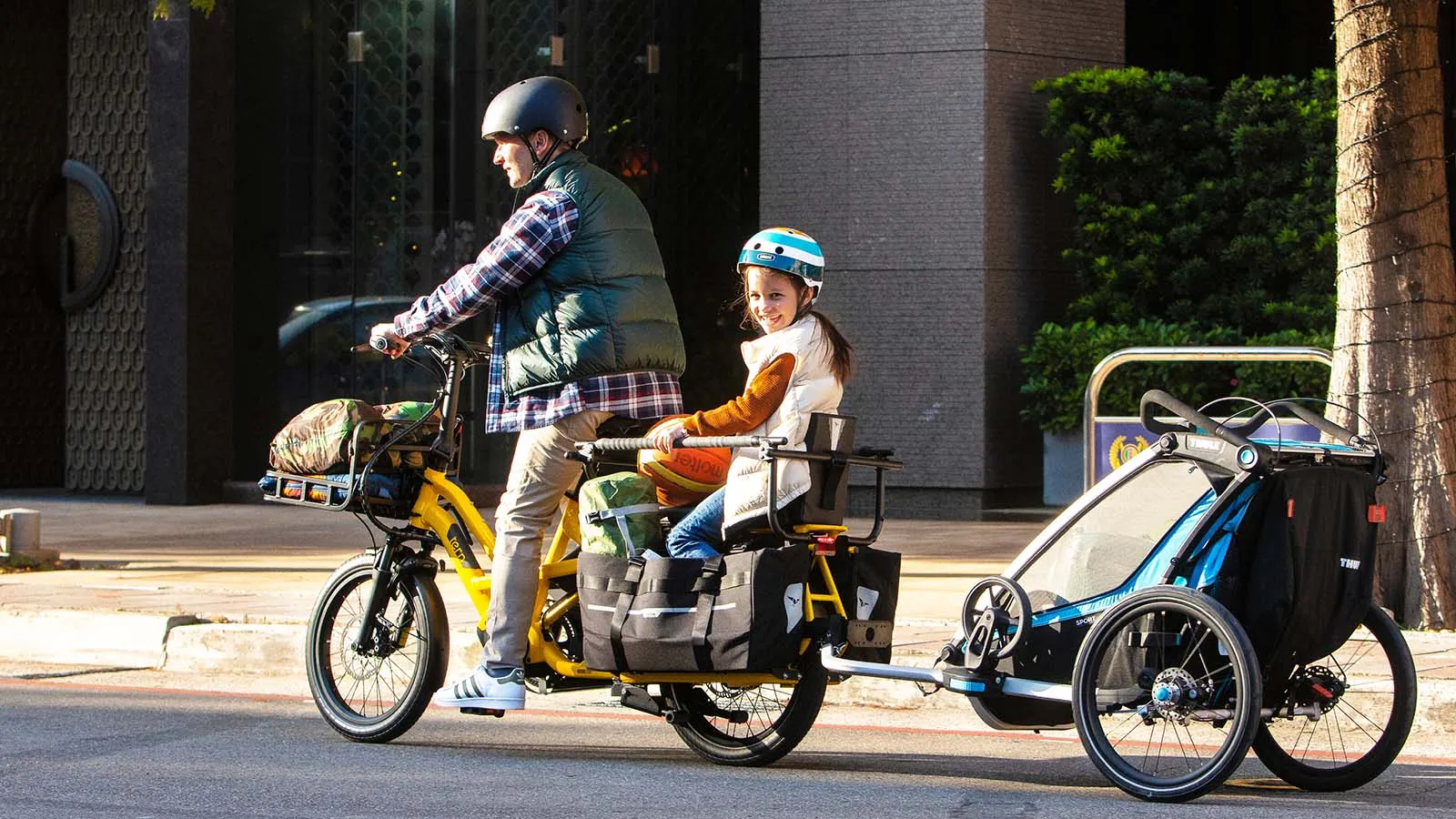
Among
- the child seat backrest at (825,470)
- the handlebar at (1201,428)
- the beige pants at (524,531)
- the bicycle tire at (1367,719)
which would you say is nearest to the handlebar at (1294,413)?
the handlebar at (1201,428)

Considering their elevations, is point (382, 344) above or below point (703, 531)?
above

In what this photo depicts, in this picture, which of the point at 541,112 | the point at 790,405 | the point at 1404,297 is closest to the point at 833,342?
the point at 790,405

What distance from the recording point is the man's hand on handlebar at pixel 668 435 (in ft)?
20.2

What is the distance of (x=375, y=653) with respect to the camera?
6820 millimetres

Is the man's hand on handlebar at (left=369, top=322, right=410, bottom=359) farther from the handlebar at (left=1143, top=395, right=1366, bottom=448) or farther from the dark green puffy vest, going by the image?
the handlebar at (left=1143, top=395, right=1366, bottom=448)

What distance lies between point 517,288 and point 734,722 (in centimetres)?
152

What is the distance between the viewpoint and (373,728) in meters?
6.83

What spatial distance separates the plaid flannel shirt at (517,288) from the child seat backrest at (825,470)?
680 millimetres

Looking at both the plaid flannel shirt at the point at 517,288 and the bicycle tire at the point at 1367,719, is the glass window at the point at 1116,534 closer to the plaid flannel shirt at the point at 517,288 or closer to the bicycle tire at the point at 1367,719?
the bicycle tire at the point at 1367,719

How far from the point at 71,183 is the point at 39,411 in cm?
211

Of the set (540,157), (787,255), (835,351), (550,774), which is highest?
(540,157)

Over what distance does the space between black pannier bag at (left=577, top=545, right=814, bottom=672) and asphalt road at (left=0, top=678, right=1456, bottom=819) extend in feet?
1.24

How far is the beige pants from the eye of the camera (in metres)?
6.54

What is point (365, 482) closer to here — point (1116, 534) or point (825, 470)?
point (825, 470)
